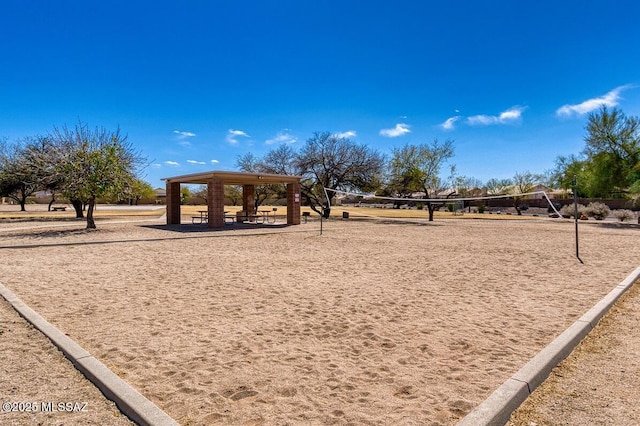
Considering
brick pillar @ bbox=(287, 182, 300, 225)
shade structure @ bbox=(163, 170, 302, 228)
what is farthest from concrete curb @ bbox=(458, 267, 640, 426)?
brick pillar @ bbox=(287, 182, 300, 225)

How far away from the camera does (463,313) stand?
519 centimetres

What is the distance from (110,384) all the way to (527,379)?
333 cm

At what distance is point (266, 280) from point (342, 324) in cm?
292

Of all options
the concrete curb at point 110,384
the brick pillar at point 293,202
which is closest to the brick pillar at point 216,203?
the brick pillar at point 293,202

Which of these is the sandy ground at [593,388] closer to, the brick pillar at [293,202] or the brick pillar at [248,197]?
the brick pillar at [293,202]

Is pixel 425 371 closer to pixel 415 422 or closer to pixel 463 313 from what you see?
pixel 415 422

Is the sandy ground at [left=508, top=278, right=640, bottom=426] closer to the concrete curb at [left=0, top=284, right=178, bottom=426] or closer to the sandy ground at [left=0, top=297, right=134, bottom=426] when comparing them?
the concrete curb at [left=0, top=284, right=178, bottom=426]

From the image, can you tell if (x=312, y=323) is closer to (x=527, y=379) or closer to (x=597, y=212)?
(x=527, y=379)

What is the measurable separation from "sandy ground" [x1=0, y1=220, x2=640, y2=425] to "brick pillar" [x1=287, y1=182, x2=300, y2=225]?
41.4 ft

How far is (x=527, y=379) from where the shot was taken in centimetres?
309

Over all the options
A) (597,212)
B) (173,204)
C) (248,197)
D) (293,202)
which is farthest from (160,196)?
(597,212)

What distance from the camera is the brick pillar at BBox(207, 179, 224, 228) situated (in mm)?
19766

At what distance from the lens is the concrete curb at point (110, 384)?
2.56 meters

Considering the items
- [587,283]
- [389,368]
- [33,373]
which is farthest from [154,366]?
[587,283]
